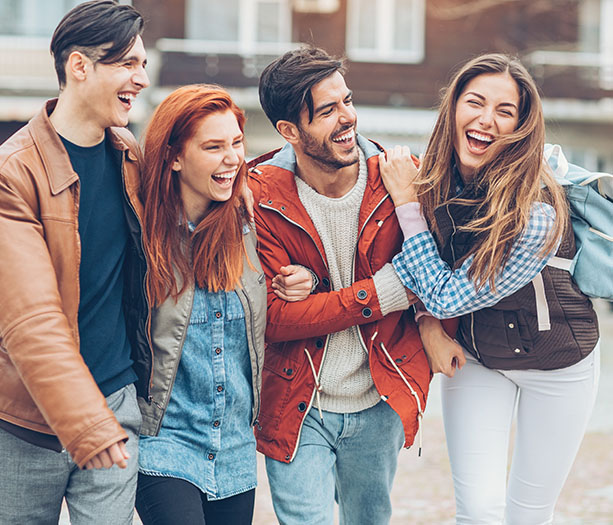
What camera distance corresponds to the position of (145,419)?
2.98m

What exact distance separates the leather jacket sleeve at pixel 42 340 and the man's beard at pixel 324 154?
1.21 m

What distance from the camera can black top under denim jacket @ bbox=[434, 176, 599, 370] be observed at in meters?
3.36

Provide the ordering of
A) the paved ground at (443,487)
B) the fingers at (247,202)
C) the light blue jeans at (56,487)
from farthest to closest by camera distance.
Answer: the paved ground at (443,487) → the fingers at (247,202) → the light blue jeans at (56,487)

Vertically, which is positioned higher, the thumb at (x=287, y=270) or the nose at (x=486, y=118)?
the nose at (x=486, y=118)

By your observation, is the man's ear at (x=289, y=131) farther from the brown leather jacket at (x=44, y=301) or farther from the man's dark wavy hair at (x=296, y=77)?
the brown leather jacket at (x=44, y=301)

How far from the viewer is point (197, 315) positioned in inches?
120

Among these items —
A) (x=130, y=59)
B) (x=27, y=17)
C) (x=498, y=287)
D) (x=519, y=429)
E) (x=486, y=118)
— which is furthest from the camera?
(x=27, y=17)

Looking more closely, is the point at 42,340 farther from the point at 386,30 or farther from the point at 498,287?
the point at 386,30

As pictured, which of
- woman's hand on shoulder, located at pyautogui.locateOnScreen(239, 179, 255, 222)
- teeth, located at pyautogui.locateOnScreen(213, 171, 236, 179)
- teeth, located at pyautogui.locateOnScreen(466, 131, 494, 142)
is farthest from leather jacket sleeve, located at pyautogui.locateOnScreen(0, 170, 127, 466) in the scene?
teeth, located at pyautogui.locateOnScreen(466, 131, 494, 142)

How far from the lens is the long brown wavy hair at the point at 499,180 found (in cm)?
318

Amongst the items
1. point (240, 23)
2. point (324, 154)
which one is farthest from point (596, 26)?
point (324, 154)

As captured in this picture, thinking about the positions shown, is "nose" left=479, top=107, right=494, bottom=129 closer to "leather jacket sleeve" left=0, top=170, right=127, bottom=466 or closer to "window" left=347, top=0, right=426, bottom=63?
"leather jacket sleeve" left=0, top=170, right=127, bottom=466

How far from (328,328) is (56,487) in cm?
112

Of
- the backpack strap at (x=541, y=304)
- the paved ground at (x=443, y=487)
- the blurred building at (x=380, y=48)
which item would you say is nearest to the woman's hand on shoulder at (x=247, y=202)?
the backpack strap at (x=541, y=304)
